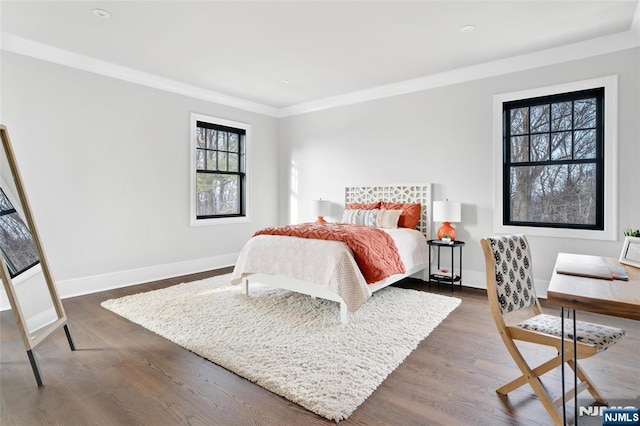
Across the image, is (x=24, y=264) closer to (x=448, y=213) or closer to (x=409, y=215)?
(x=409, y=215)

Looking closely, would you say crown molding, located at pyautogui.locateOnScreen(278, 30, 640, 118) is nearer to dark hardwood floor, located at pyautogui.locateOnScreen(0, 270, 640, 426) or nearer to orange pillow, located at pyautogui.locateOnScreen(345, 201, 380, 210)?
orange pillow, located at pyautogui.locateOnScreen(345, 201, 380, 210)

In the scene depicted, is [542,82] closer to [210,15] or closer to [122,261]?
[210,15]

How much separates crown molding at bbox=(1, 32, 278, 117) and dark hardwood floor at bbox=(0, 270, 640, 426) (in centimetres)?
285

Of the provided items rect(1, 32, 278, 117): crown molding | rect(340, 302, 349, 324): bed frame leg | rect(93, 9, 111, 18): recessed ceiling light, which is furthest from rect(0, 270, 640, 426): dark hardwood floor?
rect(1, 32, 278, 117): crown molding

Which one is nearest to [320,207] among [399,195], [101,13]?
[399,195]

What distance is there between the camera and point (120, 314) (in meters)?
3.29

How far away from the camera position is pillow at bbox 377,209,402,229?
178 inches

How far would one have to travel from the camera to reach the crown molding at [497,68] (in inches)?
138

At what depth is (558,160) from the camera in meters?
3.86

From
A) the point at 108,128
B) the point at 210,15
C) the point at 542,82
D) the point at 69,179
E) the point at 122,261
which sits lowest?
the point at 122,261

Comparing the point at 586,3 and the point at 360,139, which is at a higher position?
the point at 586,3

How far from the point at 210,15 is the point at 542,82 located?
361 centimetres

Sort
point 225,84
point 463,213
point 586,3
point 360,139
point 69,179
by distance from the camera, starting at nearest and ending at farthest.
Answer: point 586,3, point 69,179, point 463,213, point 225,84, point 360,139

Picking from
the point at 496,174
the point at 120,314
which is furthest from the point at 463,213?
the point at 120,314
